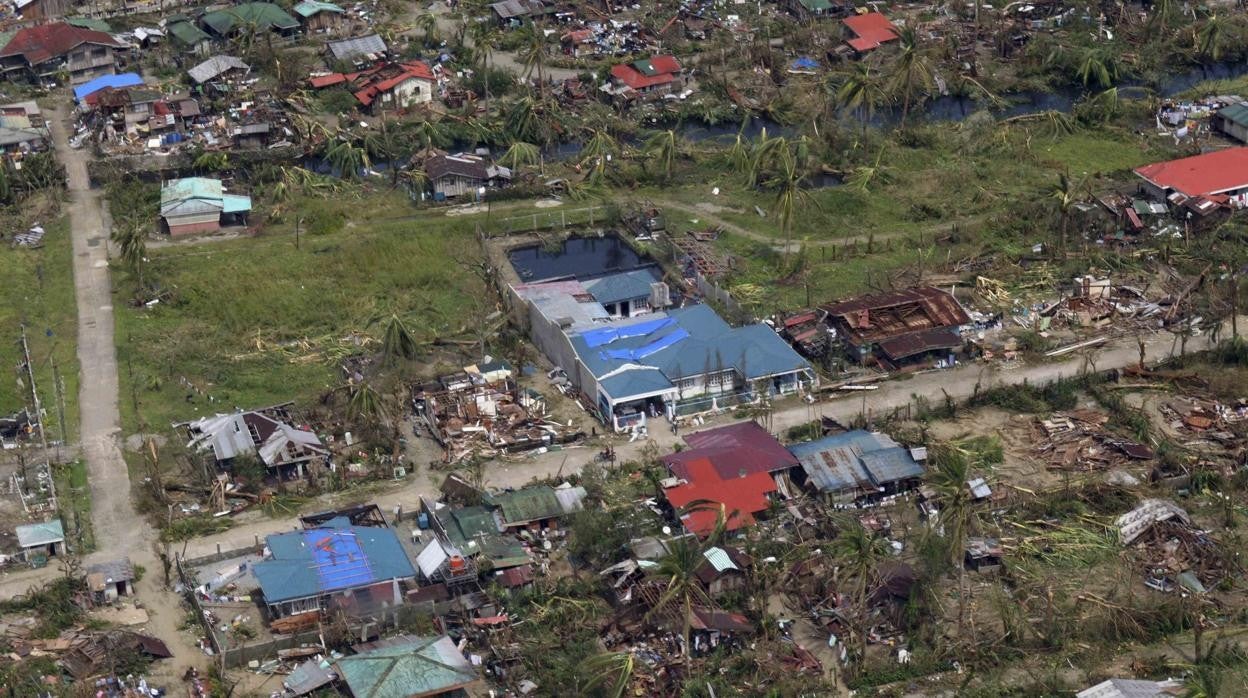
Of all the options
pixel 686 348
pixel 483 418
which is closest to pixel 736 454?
pixel 686 348

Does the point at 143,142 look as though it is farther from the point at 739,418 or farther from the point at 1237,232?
the point at 1237,232

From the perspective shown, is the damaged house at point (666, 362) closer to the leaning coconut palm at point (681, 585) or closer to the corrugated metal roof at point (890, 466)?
the corrugated metal roof at point (890, 466)

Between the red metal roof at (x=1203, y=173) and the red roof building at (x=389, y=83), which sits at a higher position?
the red metal roof at (x=1203, y=173)

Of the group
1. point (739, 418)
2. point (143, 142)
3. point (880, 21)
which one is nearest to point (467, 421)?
point (739, 418)

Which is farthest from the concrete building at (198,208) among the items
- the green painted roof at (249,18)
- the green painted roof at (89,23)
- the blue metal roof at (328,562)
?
the blue metal roof at (328,562)

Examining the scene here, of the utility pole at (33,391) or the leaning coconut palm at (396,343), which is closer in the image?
the utility pole at (33,391)
